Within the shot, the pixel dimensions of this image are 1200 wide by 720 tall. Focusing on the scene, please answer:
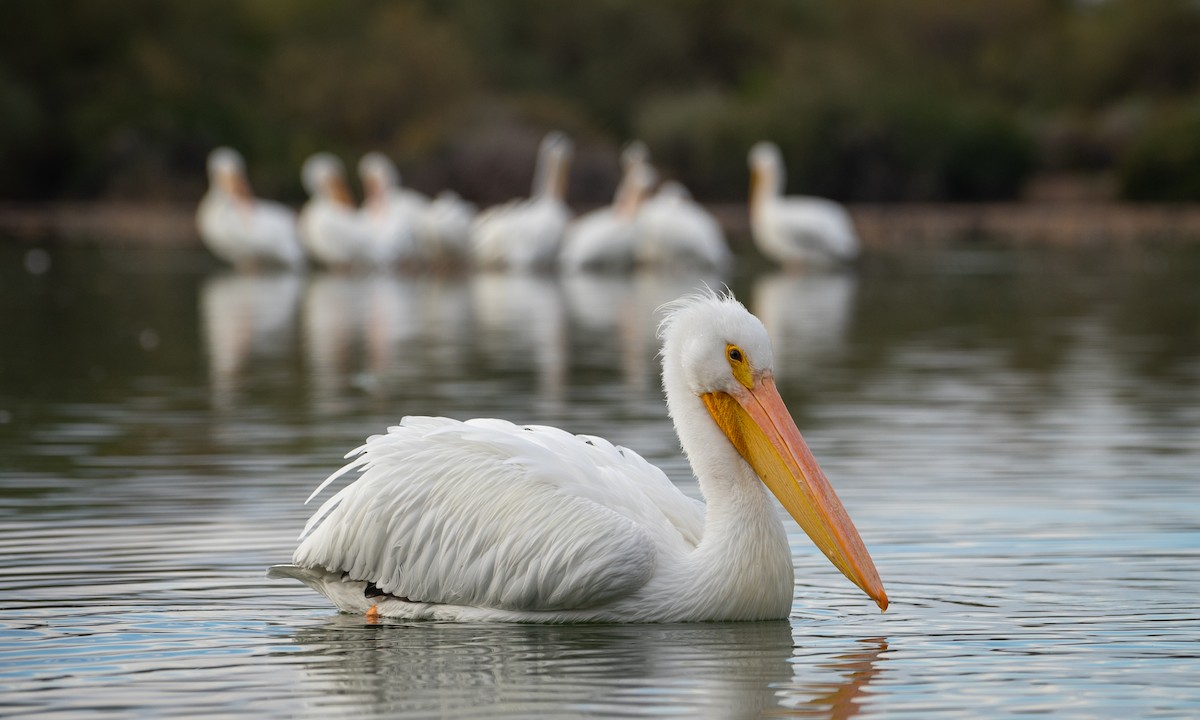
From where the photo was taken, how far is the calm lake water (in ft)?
15.3

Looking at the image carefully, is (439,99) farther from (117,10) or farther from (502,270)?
(502,270)

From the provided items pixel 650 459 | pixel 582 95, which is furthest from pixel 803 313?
pixel 582 95

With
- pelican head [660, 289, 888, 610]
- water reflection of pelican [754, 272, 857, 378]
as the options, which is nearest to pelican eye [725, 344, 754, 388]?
pelican head [660, 289, 888, 610]

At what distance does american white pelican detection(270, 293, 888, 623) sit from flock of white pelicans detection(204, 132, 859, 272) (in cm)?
1823

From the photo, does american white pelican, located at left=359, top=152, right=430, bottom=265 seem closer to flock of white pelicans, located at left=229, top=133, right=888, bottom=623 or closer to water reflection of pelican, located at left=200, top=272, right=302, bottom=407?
water reflection of pelican, located at left=200, top=272, right=302, bottom=407

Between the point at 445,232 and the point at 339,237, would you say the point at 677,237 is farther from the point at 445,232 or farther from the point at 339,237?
the point at 339,237

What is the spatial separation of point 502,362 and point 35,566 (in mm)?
6608

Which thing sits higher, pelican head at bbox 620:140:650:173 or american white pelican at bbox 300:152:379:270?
pelican head at bbox 620:140:650:173

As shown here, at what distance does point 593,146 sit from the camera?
123ft

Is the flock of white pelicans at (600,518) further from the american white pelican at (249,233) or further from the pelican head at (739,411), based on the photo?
the american white pelican at (249,233)

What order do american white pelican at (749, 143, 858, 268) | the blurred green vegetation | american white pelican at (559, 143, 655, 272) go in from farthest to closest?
1. the blurred green vegetation
2. american white pelican at (559, 143, 655, 272)
3. american white pelican at (749, 143, 858, 268)

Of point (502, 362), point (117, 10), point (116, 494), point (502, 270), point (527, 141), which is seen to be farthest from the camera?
point (117, 10)

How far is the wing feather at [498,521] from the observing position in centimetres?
525

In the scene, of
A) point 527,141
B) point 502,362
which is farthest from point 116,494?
point 527,141
